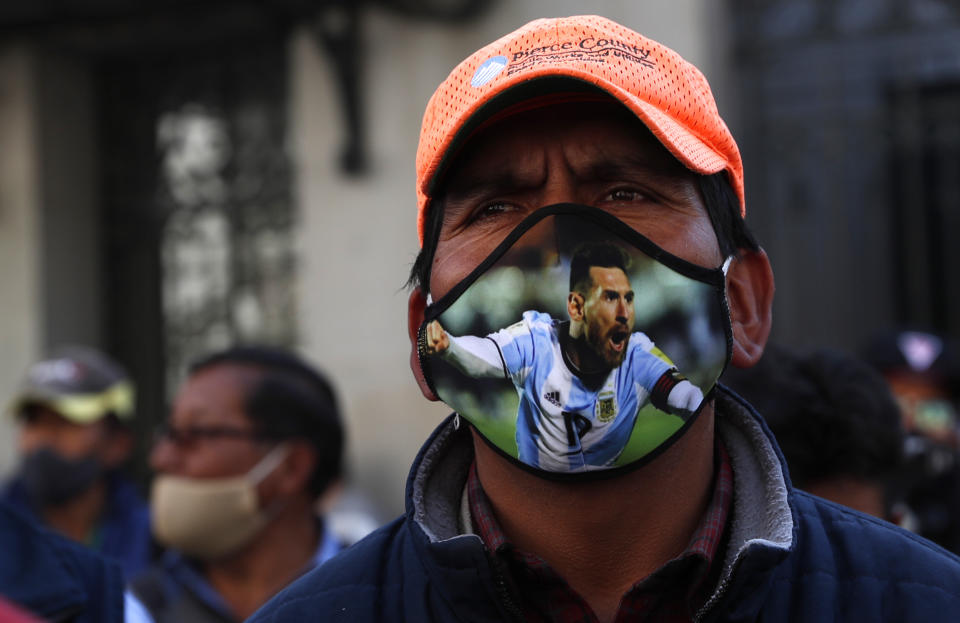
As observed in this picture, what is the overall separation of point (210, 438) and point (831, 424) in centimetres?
186

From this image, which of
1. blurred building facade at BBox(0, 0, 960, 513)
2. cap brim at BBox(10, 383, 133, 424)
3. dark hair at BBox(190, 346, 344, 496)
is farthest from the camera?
blurred building facade at BBox(0, 0, 960, 513)

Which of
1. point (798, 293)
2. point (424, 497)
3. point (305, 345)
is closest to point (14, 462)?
point (305, 345)

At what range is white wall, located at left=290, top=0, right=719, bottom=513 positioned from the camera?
19.9 ft

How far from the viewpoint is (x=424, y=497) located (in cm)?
172

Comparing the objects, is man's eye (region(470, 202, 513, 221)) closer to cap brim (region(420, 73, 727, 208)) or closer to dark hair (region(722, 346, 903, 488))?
cap brim (region(420, 73, 727, 208))

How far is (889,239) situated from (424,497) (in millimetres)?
4844

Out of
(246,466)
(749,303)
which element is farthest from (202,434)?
(749,303)

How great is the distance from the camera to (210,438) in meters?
3.54

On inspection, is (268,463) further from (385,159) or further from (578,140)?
(385,159)

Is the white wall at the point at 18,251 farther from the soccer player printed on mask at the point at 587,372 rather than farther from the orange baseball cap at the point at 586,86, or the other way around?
the soccer player printed on mask at the point at 587,372

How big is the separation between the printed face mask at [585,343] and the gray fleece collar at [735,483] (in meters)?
0.16

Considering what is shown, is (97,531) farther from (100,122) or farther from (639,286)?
(639,286)

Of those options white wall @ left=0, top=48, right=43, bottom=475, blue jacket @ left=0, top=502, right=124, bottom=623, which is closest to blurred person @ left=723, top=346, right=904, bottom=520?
blue jacket @ left=0, top=502, right=124, bottom=623

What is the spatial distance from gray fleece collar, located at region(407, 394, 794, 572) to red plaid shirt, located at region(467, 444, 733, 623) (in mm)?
35
